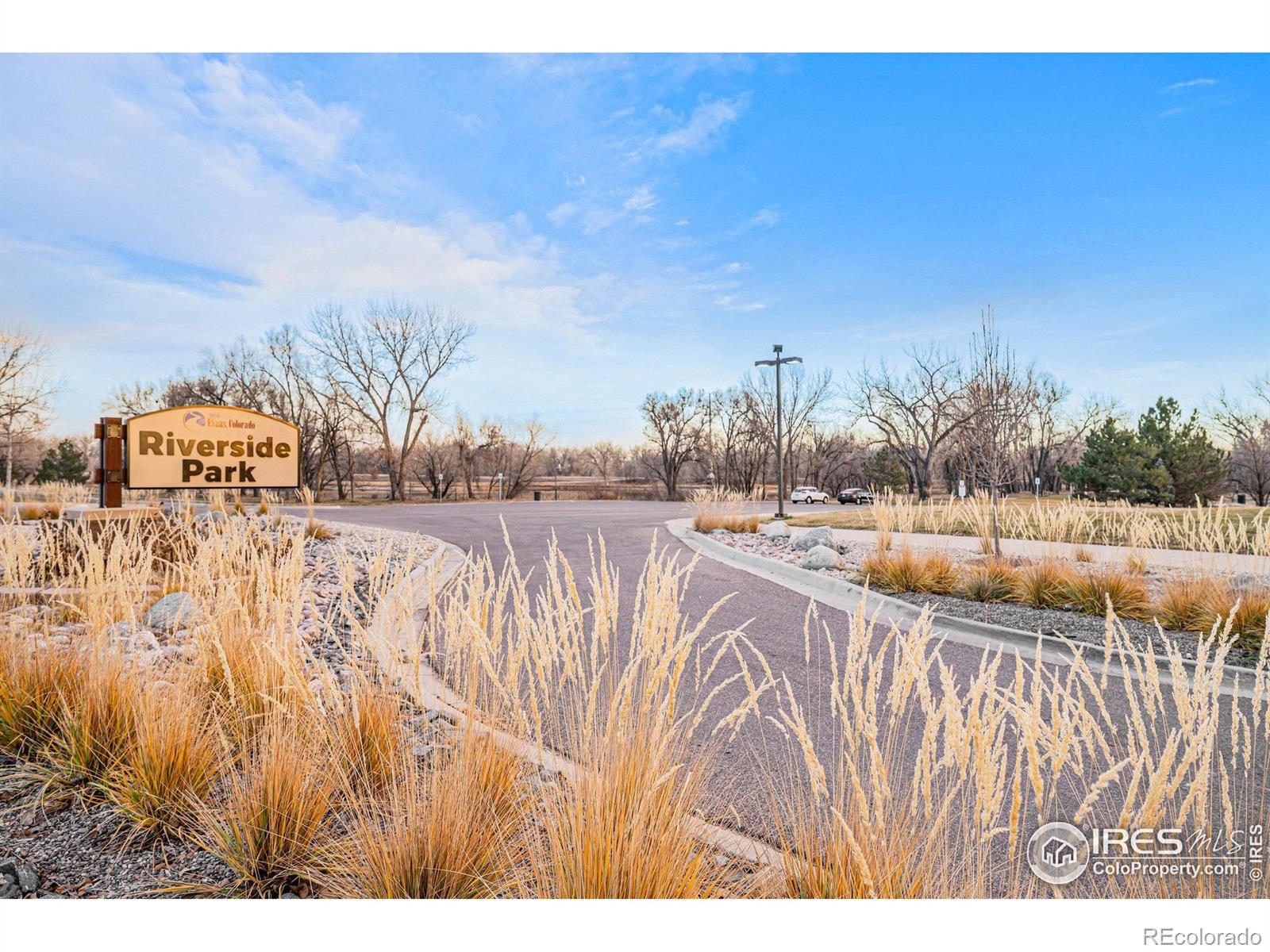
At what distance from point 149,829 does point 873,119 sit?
4541 millimetres

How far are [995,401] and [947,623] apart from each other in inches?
152

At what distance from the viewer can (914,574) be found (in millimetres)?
6148

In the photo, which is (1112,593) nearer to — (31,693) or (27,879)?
(27,879)

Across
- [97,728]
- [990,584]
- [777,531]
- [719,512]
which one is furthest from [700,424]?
[97,728]

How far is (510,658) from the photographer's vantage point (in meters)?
1.86

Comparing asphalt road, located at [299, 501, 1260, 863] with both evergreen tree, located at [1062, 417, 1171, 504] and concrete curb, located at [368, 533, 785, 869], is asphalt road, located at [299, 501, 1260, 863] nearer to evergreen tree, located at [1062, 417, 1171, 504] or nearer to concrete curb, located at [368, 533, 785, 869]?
concrete curb, located at [368, 533, 785, 869]

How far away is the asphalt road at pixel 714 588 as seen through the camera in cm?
243

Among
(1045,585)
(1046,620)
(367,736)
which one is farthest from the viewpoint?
(1045,585)

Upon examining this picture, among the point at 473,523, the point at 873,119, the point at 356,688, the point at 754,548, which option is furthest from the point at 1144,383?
the point at 473,523

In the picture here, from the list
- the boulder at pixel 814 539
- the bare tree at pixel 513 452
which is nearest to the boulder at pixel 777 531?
the boulder at pixel 814 539

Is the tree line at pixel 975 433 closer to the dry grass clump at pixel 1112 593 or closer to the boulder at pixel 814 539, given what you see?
the dry grass clump at pixel 1112 593

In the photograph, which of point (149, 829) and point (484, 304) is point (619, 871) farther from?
point (484, 304)

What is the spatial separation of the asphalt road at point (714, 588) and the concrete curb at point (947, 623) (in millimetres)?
239

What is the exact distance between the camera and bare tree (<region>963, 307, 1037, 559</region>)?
7.16 m
